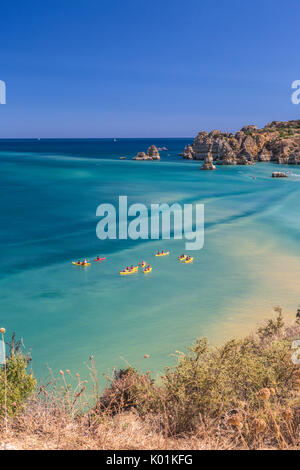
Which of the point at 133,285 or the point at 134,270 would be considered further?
the point at 134,270

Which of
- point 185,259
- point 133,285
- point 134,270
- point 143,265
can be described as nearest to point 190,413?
point 133,285

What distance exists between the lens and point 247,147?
11062 cm

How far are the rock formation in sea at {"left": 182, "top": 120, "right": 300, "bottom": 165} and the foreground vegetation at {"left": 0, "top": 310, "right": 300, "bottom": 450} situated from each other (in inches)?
3813

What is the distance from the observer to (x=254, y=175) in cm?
8338

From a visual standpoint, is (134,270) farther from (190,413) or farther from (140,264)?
(190,413)

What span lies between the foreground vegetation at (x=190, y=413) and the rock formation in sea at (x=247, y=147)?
96861 millimetres

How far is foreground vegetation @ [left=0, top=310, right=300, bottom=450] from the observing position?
5.24 m

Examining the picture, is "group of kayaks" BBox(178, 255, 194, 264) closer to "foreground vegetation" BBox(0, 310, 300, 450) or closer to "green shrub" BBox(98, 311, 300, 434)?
"foreground vegetation" BBox(0, 310, 300, 450)

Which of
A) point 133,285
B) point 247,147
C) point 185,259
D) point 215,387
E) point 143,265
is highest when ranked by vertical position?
point 247,147

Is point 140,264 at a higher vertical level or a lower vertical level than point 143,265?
lower

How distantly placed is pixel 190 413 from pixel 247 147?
111511mm

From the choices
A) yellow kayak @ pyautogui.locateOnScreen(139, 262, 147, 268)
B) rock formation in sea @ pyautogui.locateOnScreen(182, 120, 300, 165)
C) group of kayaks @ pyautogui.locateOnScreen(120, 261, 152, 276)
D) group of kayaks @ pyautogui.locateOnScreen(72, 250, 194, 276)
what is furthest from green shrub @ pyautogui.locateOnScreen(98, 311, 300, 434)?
rock formation in sea @ pyautogui.locateOnScreen(182, 120, 300, 165)

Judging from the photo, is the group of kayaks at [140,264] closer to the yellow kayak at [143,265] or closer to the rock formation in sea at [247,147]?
the yellow kayak at [143,265]

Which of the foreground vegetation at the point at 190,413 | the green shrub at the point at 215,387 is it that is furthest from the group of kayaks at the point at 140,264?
the green shrub at the point at 215,387
